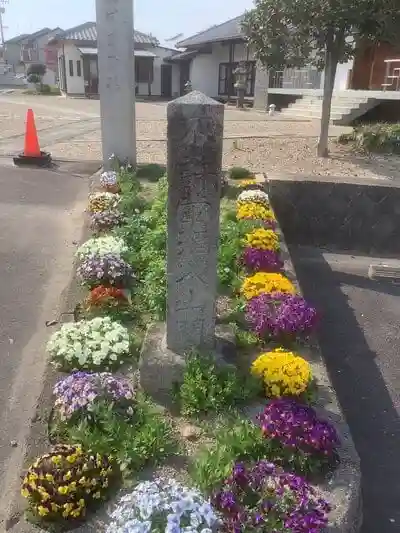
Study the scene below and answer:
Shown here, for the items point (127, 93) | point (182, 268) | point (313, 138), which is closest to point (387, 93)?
point (313, 138)

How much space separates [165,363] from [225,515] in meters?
1.31

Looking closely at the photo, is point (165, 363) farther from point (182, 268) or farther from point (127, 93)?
point (127, 93)

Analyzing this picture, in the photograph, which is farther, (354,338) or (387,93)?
(387,93)

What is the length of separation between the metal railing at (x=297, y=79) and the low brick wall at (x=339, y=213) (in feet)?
58.4

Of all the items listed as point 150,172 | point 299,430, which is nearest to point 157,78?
point 150,172

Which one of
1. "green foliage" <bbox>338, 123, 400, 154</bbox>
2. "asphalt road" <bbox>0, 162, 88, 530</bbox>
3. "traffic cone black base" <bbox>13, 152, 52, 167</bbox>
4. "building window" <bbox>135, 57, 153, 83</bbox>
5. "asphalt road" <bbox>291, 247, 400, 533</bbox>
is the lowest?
"asphalt road" <bbox>291, 247, 400, 533</bbox>

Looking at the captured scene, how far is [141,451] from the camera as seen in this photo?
3.07 meters

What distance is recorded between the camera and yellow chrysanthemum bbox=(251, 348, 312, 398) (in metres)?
3.53

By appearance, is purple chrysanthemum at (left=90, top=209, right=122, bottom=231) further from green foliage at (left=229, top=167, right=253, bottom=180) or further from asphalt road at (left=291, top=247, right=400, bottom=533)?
green foliage at (left=229, top=167, right=253, bottom=180)

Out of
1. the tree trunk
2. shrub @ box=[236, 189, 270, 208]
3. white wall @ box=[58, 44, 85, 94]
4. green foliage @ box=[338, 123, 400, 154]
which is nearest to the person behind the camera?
shrub @ box=[236, 189, 270, 208]

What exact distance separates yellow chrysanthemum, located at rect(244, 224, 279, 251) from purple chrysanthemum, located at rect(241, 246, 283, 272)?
19cm

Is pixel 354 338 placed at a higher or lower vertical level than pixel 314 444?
lower

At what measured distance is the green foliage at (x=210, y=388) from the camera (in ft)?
11.5

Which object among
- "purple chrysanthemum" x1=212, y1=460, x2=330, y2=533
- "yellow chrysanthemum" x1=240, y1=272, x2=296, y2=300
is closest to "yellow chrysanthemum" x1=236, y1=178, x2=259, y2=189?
→ "yellow chrysanthemum" x1=240, y1=272, x2=296, y2=300
